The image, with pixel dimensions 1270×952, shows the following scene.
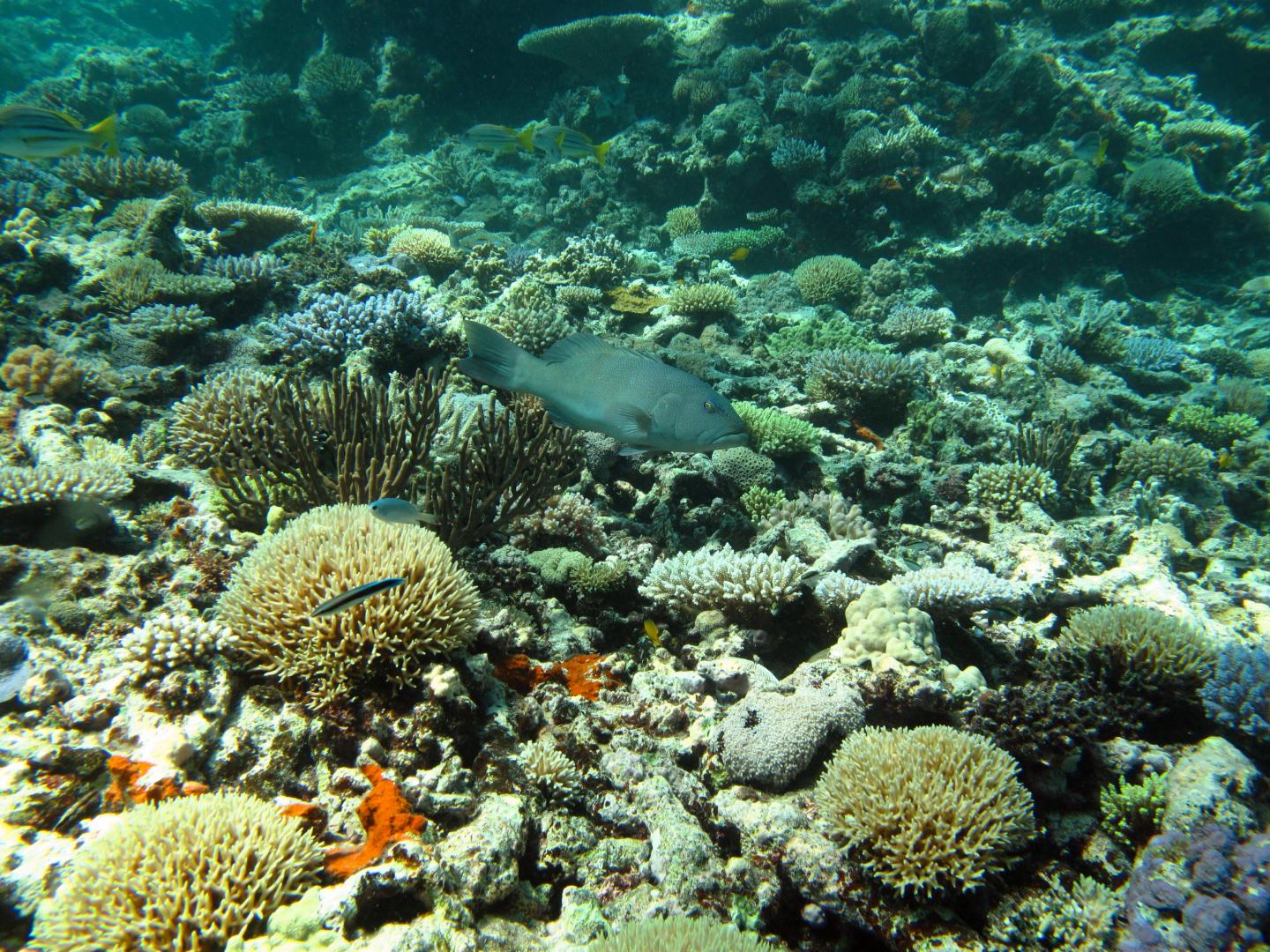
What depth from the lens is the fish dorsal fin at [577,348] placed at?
4020 millimetres

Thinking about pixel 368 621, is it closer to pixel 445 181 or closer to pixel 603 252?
pixel 603 252

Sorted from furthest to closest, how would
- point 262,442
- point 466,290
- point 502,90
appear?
point 502,90 < point 466,290 < point 262,442

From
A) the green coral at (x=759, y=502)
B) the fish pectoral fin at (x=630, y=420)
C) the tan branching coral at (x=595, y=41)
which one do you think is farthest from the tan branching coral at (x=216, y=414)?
the tan branching coral at (x=595, y=41)

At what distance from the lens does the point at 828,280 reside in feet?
37.3

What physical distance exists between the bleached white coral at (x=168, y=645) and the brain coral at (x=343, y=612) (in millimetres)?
102

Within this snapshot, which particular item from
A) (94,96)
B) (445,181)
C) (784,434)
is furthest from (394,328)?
(94,96)

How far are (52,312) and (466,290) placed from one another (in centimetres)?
480

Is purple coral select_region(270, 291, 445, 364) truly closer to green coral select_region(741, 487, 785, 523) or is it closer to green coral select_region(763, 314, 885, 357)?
green coral select_region(741, 487, 785, 523)

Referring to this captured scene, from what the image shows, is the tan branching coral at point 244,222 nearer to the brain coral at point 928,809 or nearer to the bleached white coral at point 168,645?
the bleached white coral at point 168,645

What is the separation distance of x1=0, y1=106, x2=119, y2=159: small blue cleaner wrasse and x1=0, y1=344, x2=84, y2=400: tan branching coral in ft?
8.29

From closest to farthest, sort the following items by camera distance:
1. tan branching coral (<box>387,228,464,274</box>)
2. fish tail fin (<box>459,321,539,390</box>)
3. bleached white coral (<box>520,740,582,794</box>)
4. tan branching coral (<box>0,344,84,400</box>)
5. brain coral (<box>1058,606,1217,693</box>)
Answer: bleached white coral (<box>520,740,582,794</box>)
brain coral (<box>1058,606,1217,693</box>)
fish tail fin (<box>459,321,539,390</box>)
tan branching coral (<box>0,344,84,400</box>)
tan branching coral (<box>387,228,464,274</box>)

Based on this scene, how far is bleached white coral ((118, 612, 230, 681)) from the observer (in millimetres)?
2752

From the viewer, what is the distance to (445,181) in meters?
16.8

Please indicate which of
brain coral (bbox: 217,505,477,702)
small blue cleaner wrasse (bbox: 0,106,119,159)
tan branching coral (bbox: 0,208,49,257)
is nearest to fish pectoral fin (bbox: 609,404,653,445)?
brain coral (bbox: 217,505,477,702)
